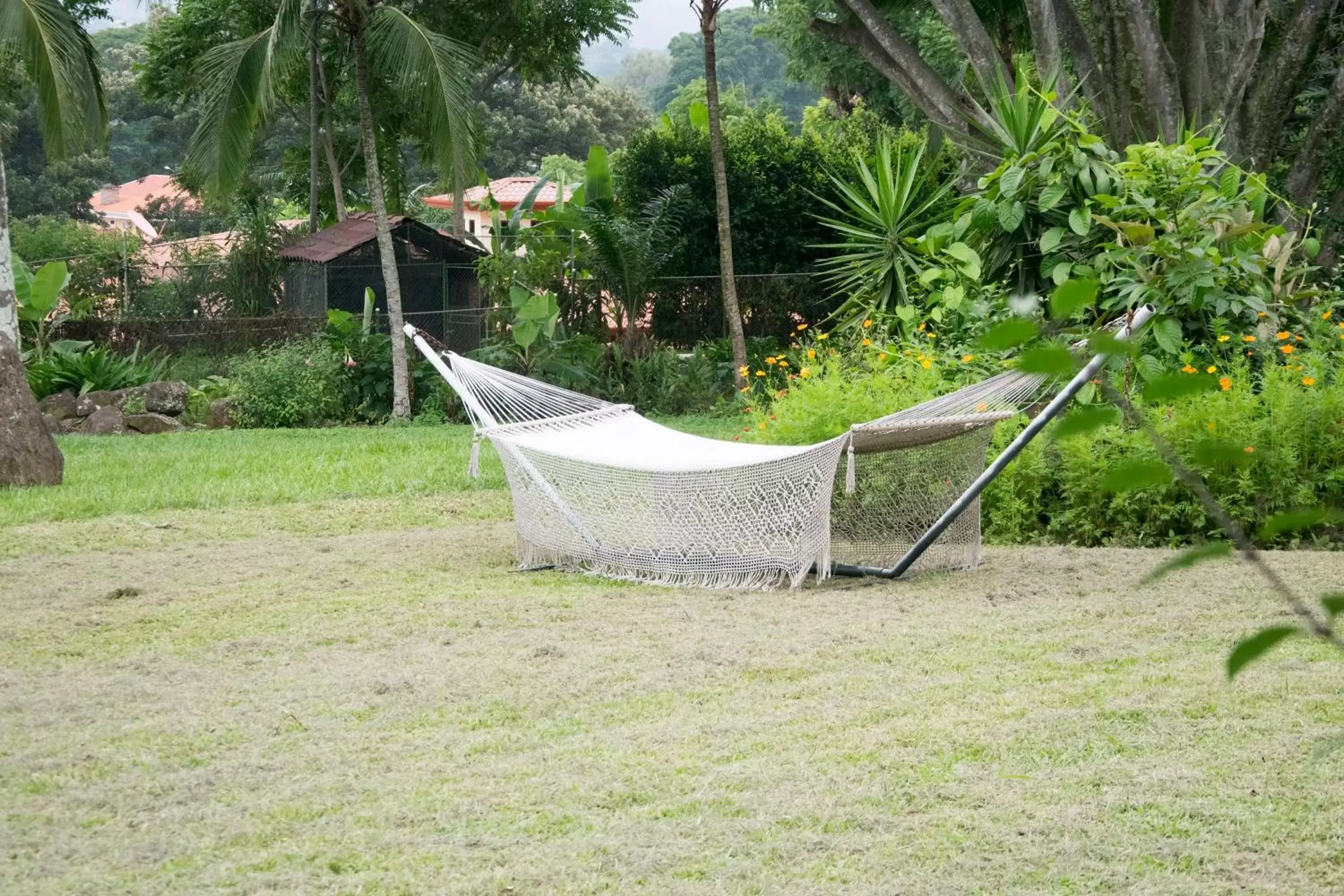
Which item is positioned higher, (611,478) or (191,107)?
(191,107)

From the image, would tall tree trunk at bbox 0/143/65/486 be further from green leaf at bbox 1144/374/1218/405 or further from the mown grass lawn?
green leaf at bbox 1144/374/1218/405

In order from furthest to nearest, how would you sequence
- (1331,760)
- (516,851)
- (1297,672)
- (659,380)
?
1. (659,380)
2. (1297,672)
3. (1331,760)
4. (516,851)

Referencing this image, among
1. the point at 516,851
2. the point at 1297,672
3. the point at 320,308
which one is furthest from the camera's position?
the point at 320,308

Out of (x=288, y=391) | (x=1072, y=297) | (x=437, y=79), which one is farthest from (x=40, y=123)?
(x=1072, y=297)

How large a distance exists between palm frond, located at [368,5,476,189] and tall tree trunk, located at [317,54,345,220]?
6739 millimetres

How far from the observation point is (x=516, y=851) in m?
2.55

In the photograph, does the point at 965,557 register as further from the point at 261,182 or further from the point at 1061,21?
the point at 261,182

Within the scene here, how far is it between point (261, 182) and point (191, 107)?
47.9 ft

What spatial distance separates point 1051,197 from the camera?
709 centimetres

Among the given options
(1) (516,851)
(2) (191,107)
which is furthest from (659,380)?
(2) (191,107)

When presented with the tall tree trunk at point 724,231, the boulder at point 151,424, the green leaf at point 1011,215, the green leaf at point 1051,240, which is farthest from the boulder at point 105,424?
the green leaf at point 1051,240

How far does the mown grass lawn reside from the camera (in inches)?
98.3

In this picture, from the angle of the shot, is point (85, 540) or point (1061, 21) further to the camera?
point (1061, 21)

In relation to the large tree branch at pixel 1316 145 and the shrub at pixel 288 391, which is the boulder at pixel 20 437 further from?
the large tree branch at pixel 1316 145
